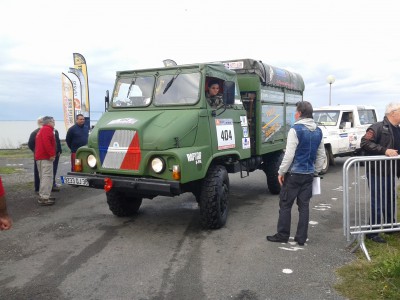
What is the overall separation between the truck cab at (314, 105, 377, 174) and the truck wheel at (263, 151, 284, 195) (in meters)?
3.90

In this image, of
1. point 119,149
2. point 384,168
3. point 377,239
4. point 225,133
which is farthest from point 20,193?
point 384,168

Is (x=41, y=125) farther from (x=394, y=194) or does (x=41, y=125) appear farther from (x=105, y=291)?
(x=394, y=194)

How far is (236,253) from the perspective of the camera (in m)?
4.95

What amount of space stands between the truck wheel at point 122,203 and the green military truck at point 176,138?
0.02m

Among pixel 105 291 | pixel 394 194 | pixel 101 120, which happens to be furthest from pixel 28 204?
pixel 394 194

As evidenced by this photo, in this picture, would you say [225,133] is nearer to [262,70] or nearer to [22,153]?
[262,70]

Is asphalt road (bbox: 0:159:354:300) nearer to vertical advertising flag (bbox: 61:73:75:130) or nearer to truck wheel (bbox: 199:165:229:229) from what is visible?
truck wheel (bbox: 199:165:229:229)

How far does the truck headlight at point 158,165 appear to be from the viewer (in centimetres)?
523

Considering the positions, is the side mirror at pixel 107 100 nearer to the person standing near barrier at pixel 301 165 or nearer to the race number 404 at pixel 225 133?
the race number 404 at pixel 225 133

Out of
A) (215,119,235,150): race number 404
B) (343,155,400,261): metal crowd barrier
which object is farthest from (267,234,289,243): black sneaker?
(215,119,235,150): race number 404

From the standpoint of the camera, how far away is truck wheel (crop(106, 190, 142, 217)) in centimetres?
654

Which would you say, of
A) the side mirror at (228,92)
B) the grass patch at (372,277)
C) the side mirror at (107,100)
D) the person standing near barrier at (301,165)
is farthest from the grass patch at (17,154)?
the grass patch at (372,277)

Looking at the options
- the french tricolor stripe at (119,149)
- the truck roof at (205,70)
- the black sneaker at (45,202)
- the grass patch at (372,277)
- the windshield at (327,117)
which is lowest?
the grass patch at (372,277)

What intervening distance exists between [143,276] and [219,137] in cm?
266
